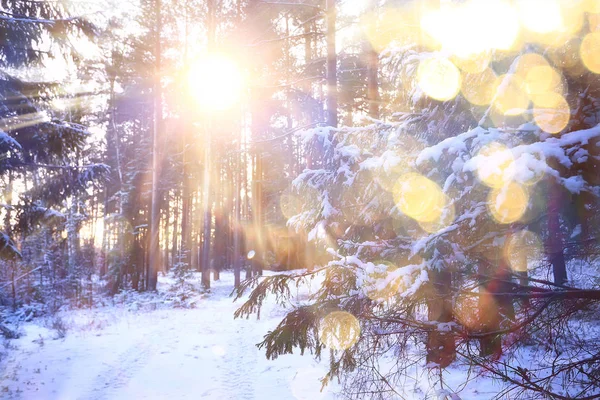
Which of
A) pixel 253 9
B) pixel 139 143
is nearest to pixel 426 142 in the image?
pixel 253 9

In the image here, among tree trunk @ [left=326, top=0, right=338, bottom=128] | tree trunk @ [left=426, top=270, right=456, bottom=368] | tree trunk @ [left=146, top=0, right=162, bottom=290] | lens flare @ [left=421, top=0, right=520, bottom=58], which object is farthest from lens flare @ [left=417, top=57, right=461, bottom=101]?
tree trunk @ [left=146, top=0, right=162, bottom=290]

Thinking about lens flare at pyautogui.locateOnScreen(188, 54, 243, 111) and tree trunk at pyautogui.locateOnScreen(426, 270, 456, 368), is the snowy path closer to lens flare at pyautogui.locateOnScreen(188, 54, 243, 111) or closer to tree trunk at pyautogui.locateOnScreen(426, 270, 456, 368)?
tree trunk at pyautogui.locateOnScreen(426, 270, 456, 368)

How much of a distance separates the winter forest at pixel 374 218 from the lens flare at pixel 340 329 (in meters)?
0.01

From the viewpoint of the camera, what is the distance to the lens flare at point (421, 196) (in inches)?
143

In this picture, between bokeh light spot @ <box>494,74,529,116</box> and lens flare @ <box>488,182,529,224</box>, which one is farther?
bokeh light spot @ <box>494,74,529,116</box>

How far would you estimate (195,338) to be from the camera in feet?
32.4

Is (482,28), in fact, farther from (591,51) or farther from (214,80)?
(214,80)

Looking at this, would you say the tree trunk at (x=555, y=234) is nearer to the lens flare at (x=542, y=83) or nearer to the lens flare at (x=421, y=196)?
the lens flare at (x=421, y=196)

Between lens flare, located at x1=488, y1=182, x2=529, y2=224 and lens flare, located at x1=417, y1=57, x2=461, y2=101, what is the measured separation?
1678 millimetres

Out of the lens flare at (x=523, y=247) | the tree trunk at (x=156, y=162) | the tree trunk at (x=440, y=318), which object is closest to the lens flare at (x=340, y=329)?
the tree trunk at (x=440, y=318)

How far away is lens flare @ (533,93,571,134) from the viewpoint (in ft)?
9.54

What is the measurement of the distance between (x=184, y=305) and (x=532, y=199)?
15.5 meters

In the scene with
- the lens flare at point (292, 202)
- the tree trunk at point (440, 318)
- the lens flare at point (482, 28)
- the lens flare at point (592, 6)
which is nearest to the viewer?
the lens flare at point (592, 6)

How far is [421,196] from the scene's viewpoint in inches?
146
